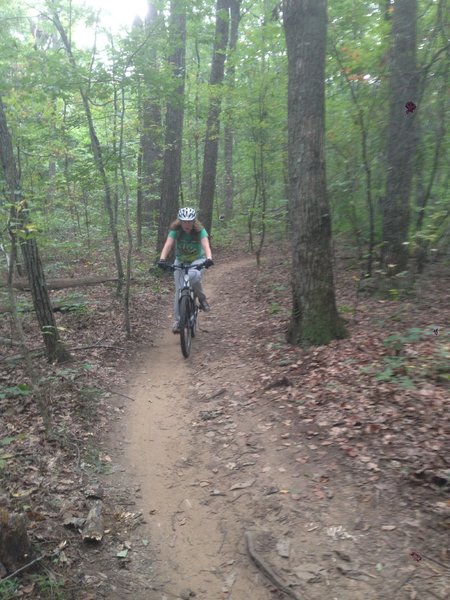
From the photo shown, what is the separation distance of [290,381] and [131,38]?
6.52 metres

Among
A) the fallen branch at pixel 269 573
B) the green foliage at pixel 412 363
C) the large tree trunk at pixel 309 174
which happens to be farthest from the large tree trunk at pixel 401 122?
the fallen branch at pixel 269 573

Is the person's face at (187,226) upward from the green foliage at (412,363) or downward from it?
upward

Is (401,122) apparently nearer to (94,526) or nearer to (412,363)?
(412,363)

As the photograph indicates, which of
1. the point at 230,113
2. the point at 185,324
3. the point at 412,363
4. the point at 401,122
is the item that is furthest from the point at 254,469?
the point at 230,113

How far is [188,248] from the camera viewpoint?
7957mm

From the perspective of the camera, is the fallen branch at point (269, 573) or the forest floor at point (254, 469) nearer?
the fallen branch at point (269, 573)

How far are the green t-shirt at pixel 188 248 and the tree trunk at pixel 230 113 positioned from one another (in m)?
6.72

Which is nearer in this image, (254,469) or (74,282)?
(254,469)

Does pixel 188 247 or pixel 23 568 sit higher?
pixel 188 247

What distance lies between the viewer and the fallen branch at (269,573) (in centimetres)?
303

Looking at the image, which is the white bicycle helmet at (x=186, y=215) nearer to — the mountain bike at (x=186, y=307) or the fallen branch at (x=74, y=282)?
the mountain bike at (x=186, y=307)

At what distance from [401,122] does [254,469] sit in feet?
21.3

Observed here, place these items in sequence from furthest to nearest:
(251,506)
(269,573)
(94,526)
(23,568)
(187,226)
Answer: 1. (187,226)
2. (251,506)
3. (94,526)
4. (269,573)
5. (23,568)

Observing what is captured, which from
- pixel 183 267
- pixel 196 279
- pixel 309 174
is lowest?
pixel 196 279
